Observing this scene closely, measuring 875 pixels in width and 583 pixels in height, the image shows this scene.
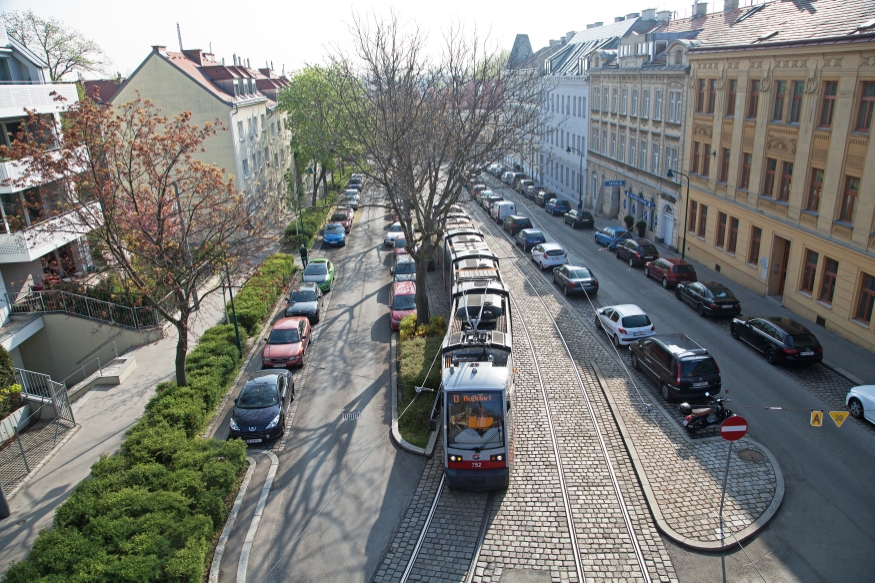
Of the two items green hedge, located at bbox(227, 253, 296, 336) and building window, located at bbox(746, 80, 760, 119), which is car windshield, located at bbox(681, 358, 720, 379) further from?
building window, located at bbox(746, 80, 760, 119)

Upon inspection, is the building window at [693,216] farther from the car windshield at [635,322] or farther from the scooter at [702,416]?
the scooter at [702,416]

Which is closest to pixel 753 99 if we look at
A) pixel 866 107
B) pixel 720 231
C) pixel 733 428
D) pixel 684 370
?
pixel 720 231

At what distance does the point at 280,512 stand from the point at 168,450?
308cm

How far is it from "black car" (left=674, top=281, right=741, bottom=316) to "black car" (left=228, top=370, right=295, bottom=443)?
56.2 feet

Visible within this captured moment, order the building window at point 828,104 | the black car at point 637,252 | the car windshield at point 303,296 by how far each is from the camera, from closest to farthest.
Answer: the building window at point 828,104
the car windshield at point 303,296
the black car at point 637,252

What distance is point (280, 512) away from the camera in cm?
1409

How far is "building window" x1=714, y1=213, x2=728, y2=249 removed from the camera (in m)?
31.8

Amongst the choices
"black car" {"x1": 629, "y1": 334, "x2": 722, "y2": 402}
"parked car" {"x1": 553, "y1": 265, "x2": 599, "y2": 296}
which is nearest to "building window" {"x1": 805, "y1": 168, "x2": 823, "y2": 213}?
"parked car" {"x1": 553, "y1": 265, "x2": 599, "y2": 296}

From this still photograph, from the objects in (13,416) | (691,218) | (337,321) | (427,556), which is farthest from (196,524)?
(691,218)

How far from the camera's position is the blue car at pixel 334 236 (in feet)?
139

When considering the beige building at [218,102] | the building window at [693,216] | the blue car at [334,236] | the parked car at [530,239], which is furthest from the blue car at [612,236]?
the beige building at [218,102]

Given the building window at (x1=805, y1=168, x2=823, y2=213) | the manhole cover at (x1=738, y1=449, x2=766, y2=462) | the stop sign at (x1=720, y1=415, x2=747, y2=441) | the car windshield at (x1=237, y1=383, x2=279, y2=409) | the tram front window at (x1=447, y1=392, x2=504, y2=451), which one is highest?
the building window at (x1=805, y1=168, x2=823, y2=213)

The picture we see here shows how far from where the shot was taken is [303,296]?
28172mm

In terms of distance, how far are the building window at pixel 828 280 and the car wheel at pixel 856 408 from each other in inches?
309
